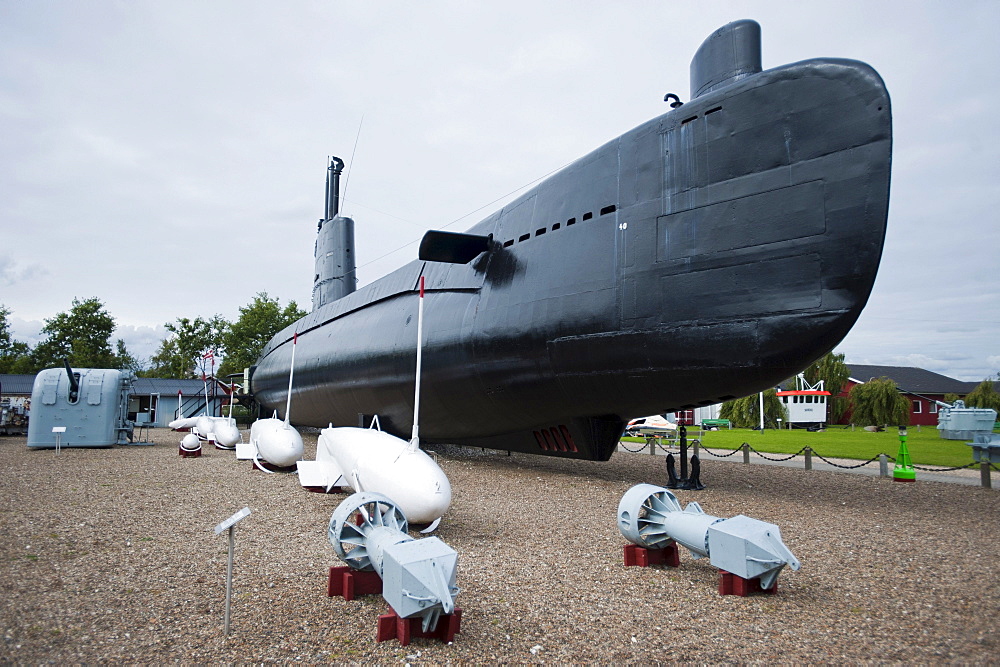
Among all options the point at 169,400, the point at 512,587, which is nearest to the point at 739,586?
the point at 512,587

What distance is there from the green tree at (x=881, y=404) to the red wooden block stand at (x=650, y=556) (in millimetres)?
36445

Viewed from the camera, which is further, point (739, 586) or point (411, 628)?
point (739, 586)

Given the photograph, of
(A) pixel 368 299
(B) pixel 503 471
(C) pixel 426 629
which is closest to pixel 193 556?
(C) pixel 426 629

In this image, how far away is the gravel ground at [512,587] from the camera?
10.5 ft

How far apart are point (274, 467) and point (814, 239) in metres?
9.44

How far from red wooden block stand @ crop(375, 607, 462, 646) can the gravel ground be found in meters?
0.05

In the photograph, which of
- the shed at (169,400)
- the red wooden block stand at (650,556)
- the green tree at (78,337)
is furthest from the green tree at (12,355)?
Answer: the red wooden block stand at (650,556)

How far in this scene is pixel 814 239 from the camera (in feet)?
19.7

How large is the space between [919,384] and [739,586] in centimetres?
6346

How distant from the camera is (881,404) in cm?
3531

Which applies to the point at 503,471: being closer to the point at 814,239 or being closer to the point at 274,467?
the point at 274,467

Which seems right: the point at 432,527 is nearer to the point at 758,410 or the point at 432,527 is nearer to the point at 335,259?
the point at 335,259

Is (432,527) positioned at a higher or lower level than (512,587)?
higher

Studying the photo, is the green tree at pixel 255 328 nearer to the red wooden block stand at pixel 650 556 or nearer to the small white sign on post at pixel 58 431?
the small white sign on post at pixel 58 431
